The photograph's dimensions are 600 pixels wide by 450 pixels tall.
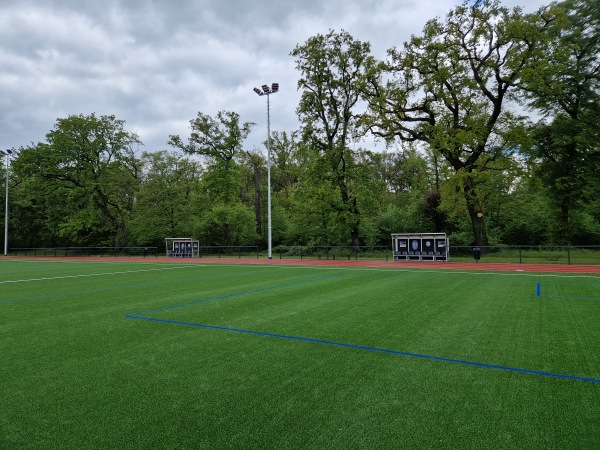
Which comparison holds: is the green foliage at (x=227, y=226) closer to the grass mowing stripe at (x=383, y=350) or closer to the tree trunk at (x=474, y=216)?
the tree trunk at (x=474, y=216)

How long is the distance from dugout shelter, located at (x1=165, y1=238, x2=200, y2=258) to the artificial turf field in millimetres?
25473

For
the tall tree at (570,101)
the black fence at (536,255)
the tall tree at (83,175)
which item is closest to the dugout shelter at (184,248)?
the tall tree at (83,175)

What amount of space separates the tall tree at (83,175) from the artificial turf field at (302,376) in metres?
40.4

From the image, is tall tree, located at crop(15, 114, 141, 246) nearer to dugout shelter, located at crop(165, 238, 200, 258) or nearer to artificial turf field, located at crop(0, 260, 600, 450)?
dugout shelter, located at crop(165, 238, 200, 258)

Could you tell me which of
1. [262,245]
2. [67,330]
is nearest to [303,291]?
[67,330]

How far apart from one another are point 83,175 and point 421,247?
130 feet

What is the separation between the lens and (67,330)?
6.28 metres

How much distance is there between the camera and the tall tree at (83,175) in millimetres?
42531

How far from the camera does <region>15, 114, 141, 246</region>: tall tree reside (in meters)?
42.5

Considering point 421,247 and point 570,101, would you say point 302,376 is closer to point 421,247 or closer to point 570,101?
point 421,247

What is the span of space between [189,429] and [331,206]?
97.4ft

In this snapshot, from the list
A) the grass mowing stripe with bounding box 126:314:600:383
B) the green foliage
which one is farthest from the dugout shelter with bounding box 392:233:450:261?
the green foliage

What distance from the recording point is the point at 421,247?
23672 millimetres

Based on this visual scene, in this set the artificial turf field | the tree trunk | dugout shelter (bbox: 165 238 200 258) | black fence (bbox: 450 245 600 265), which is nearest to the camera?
the artificial turf field
